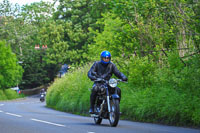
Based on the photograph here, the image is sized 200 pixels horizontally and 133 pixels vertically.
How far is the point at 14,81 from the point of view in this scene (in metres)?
66.2

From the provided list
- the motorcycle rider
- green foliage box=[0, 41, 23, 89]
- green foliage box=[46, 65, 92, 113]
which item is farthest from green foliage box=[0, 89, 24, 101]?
the motorcycle rider

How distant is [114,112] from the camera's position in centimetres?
1112

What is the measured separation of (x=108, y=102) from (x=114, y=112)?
0.42 meters

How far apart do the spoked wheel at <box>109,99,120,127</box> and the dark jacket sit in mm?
864

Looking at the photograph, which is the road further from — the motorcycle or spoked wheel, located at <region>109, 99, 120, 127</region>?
the motorcycle

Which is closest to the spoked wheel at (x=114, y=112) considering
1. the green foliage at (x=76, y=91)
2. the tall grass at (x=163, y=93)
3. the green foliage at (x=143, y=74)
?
the tall grass at (x=163, y=93)

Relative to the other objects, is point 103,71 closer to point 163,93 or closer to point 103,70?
point 103,70

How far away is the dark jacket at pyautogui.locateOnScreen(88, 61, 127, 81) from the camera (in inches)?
473

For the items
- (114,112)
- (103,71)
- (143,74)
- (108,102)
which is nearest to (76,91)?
(143,74)

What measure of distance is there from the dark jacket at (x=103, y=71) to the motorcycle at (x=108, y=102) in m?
0.20

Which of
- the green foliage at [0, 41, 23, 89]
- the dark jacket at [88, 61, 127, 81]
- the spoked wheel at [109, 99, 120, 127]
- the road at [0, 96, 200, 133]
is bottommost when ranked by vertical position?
the road at [0, 96, 200, 133]

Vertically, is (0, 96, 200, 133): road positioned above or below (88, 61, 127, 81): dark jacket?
below

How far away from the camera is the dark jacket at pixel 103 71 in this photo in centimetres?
1202

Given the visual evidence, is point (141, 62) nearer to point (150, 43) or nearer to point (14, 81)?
point (150, 43)
